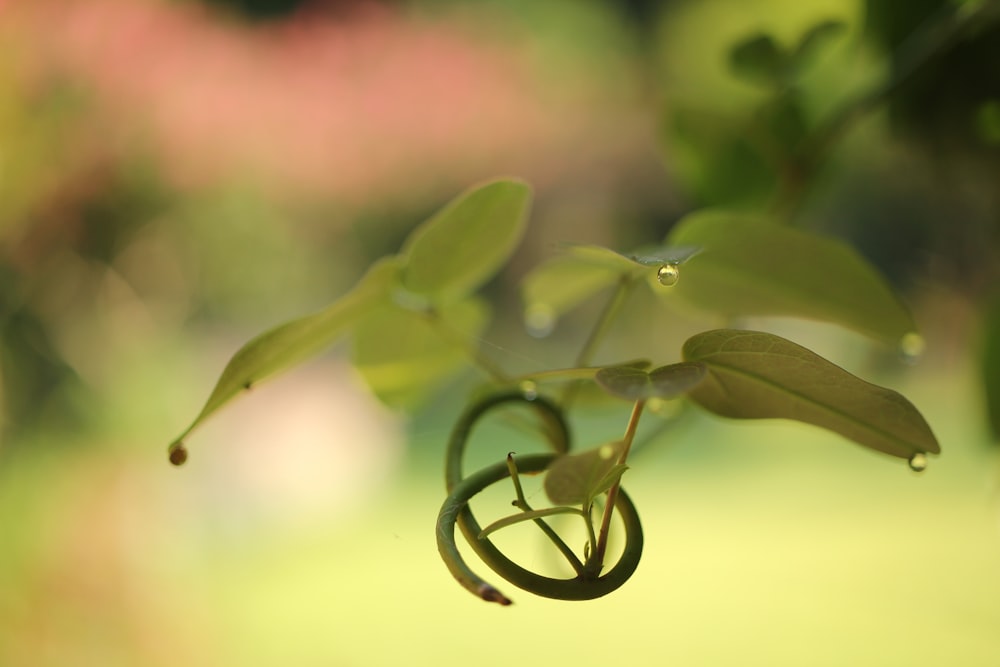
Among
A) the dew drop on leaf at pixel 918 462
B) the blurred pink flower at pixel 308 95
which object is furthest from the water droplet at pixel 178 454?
the blurred pink flower at pixel 308 95

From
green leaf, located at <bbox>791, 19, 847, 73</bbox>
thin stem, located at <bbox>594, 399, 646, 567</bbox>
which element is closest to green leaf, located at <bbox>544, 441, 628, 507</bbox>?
thin stem, located at <bbox>594, 399, 646, 567</bbox>

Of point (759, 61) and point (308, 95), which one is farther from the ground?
point (759, 61)

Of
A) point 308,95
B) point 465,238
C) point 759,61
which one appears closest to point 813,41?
point 759,61

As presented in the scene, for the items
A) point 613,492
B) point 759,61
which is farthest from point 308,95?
point 613,492

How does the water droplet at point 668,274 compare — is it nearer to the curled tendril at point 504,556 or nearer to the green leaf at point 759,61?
the curled tendril at point 504,556

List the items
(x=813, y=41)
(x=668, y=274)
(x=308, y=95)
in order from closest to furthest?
(x=668, y=274) < (x=813, y=41) < (x=308, y=95)

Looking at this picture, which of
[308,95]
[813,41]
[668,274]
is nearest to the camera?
[668,274]

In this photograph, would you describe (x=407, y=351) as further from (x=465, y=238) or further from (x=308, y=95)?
(x=308, y=95)

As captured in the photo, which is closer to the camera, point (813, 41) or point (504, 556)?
point (504, 556)
